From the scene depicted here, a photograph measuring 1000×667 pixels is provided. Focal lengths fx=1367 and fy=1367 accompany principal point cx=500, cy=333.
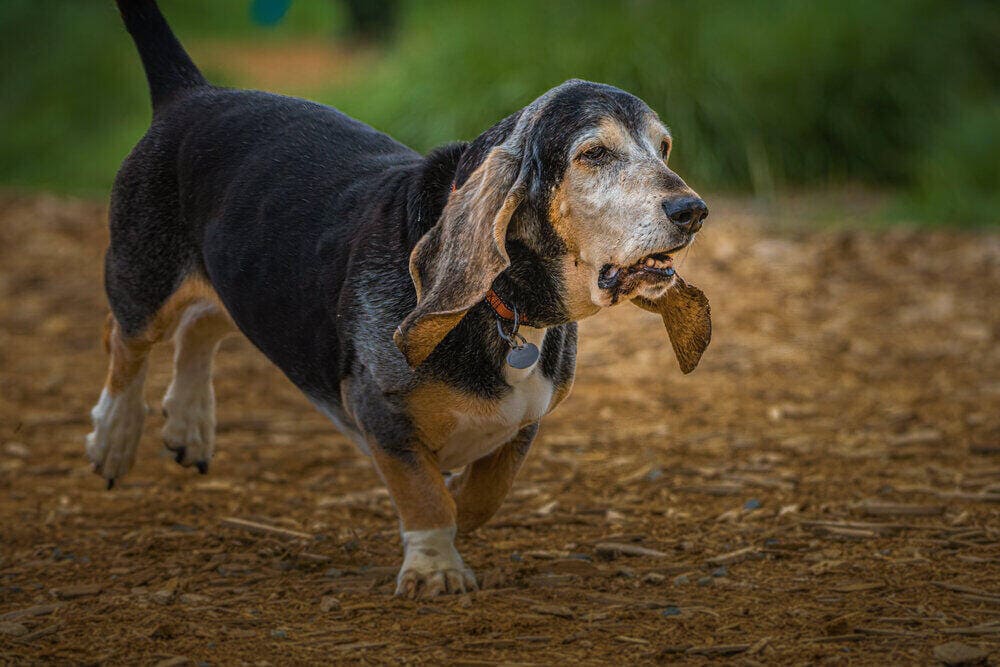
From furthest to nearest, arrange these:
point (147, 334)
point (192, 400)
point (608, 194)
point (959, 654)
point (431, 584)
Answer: point (192, 400) < point (147, 334) < point (431, 584) < point (608, 194) < point (959, 654)

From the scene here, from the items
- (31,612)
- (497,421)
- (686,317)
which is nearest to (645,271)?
(686,317)

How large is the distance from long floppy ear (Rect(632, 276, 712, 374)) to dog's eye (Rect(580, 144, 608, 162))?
54 cm

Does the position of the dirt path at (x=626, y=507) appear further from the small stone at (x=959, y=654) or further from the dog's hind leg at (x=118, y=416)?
the dog's hind leg at (x=118, y=416)

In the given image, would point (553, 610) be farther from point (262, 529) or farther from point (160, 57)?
point (160, 57)

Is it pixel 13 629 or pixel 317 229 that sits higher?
pixel 317 229

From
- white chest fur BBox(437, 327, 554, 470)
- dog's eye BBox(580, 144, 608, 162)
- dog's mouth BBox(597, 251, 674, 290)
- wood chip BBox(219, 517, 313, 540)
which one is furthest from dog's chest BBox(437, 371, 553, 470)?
wood chip BBox(219, 517, 313, 540)

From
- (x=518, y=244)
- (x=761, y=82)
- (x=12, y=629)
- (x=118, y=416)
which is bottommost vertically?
(x=761, y=82)

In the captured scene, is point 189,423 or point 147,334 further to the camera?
point 189,423

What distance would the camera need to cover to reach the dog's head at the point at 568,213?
360 centimetres

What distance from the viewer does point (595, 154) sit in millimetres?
3723

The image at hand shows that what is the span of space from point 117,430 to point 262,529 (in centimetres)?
76

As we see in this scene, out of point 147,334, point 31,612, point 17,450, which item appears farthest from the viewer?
point 17,450

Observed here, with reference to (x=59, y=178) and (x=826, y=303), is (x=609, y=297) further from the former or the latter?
(x=59, y=178)

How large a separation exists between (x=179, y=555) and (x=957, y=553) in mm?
2605
